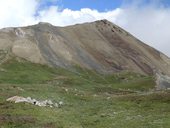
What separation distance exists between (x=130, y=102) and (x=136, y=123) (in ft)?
82.0

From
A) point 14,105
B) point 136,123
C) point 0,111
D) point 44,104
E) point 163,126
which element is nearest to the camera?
point 163,126

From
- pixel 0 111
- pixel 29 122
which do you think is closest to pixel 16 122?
pixel 29 122

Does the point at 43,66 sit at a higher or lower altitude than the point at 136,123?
higher

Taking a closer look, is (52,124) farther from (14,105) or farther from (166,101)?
(166,101)

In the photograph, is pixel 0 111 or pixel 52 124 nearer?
pixel 52 124

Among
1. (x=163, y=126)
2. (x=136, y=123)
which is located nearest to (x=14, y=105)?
(x=136, y=123)

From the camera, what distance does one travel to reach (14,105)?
58.2 meters

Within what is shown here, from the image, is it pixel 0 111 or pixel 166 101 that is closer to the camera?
pixel 0 111

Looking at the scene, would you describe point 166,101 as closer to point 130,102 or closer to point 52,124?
point 130,102

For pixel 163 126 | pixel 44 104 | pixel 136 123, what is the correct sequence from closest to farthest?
pixel 163 126 → pixel 136 123 → pixel 44 104

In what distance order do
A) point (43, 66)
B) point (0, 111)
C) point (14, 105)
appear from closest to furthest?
1. point (0, 111)
2. point (14, 105)
3. point (43, 66)

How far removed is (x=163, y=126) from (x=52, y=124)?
428 inches

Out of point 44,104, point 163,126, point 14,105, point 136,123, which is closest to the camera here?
point 163,126

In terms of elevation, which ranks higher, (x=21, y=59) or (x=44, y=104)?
(x=21, y=59)
